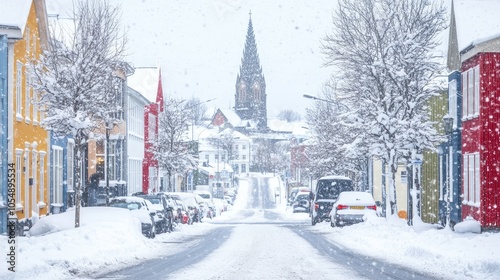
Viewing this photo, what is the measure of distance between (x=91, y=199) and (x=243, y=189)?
282 ft

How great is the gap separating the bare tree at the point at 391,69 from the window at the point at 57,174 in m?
13.1

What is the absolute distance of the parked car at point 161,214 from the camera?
3359cm

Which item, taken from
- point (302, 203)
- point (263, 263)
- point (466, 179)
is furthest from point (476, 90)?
point (302, 203)

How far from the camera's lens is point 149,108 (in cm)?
7294

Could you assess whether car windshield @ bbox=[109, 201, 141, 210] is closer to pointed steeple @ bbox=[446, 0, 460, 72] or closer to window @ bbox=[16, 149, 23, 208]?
window @ bbox=[16, 149, 23, 208]

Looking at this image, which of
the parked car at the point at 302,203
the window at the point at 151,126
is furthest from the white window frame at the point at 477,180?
the window at the point at 151,126

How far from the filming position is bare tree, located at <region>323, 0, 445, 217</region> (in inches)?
1353

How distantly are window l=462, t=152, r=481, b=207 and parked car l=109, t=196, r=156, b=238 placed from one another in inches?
450

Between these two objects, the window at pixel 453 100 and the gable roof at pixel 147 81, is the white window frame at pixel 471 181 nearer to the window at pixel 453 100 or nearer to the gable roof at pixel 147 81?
the window at pixel 453 100

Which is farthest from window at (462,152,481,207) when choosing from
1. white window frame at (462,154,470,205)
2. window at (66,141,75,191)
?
window at (66,141,75,191)

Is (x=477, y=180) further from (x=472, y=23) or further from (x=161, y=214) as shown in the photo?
(x=161, y=214)

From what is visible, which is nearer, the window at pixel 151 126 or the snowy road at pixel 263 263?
the snowy road at pixel 263 263

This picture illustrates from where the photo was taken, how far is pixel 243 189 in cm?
13750

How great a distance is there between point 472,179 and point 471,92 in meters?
3.23
